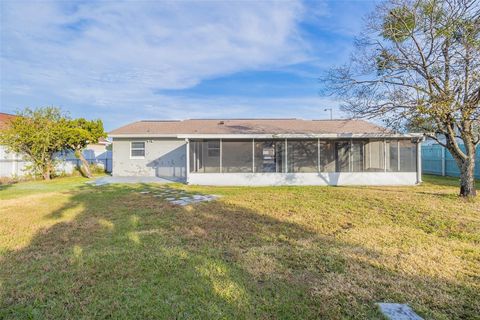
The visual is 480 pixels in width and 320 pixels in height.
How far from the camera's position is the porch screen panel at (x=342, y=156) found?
13.2 m

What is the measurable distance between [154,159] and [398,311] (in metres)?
15.8

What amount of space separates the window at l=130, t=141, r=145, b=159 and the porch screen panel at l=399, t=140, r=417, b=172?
14.6 m

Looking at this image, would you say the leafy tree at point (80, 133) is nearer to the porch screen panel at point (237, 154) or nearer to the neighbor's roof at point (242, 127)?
the neighbor's roof at point (242, 127)

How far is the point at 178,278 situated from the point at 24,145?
53.7 ft

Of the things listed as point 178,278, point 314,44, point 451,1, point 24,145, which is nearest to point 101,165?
point 24,145

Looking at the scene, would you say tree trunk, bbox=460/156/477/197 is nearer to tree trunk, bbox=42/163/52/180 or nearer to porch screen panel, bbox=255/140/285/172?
porch screen panel, bbox=255/140/285/172

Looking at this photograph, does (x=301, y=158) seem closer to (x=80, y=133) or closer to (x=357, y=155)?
(x=357, y=155)

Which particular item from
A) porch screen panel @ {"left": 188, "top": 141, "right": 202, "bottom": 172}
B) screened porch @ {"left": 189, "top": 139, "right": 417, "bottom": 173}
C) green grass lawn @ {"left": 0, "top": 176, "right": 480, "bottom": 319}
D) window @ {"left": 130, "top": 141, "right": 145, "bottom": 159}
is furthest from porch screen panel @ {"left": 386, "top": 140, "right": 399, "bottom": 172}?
window @ {"left": 130, "top": 141, "right": 145, "bottom": 159}

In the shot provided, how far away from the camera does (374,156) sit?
13.2 metres

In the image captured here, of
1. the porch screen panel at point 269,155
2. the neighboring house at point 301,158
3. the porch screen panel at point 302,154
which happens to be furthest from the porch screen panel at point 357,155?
the porch screen panel at point 269,155

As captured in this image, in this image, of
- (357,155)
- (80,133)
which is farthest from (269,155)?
(80,133)

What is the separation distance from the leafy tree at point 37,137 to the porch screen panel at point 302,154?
13118mm

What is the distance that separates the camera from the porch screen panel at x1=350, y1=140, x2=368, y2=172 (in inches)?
519

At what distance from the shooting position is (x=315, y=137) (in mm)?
12953
